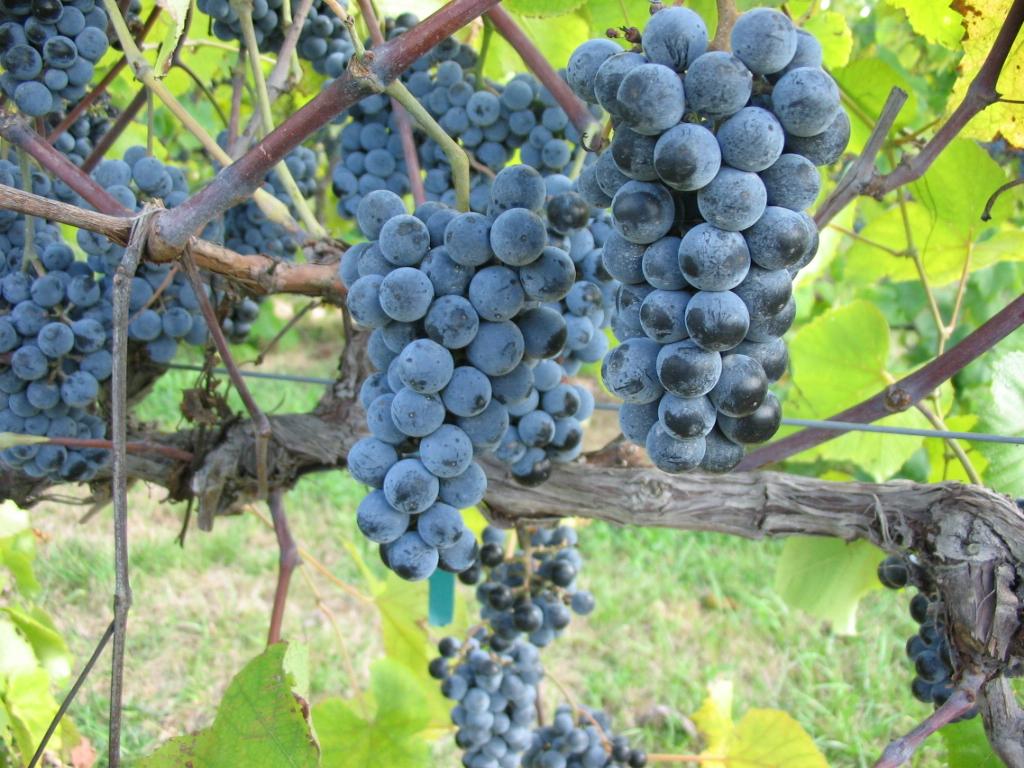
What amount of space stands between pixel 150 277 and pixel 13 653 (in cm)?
50

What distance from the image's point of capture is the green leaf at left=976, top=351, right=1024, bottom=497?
1.03 meters

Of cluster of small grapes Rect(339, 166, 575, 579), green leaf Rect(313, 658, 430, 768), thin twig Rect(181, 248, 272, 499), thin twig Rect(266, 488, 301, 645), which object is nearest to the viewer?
cluster of small grapes Rect(339, 166, 575, 579)

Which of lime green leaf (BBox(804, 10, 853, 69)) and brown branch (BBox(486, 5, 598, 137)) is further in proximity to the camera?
lime green leaf (BBox(804, 10, 853, 69))

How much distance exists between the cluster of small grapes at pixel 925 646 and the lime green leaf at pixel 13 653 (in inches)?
41.4

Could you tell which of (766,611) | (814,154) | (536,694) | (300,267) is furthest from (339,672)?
(814,154)

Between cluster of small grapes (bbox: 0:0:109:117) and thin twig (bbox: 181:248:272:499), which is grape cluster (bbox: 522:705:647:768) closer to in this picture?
thin twig (bbox: 181:248:272:499)

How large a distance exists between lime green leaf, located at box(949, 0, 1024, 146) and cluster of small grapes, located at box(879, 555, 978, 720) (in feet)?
1.63

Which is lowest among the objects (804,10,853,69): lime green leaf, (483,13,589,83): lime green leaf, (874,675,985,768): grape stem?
(874,675,985,768): grape stem

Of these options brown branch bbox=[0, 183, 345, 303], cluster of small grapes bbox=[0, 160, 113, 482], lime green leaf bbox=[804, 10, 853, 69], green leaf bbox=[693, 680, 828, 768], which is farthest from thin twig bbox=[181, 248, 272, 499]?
lime green leaf bbox=[804, 10, 853, 69]

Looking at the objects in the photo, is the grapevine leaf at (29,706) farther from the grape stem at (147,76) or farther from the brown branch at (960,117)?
the brown branch at (960,117)

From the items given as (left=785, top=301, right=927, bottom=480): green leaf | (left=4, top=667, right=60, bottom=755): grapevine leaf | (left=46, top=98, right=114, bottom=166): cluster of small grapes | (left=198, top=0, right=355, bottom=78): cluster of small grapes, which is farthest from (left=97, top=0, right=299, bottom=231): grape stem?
(left=785, top=301, right=927, bottom=480): green leaf

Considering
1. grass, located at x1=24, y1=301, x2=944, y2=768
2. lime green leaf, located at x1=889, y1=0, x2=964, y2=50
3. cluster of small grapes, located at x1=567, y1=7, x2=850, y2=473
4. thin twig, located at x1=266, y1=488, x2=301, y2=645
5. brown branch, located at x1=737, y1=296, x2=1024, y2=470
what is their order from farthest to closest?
grass, located at x1=24, y1=301, x2=944, y2=768, thin twig, located at x1=266, y1=488, x2=301, y2=645, lime green leaf, located at x1=889, y1=0, x2=964, y2=50, brown branch, located at x1=737, y1=296, x2=1024, y2=470, cluster of small grapes, located at x1=567, y1=7, x2=850, y2=473

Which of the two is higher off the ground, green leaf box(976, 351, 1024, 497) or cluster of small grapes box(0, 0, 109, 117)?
cluster of small grapes box(0, 0, 109, 117)

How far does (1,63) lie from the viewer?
0.91 metres
